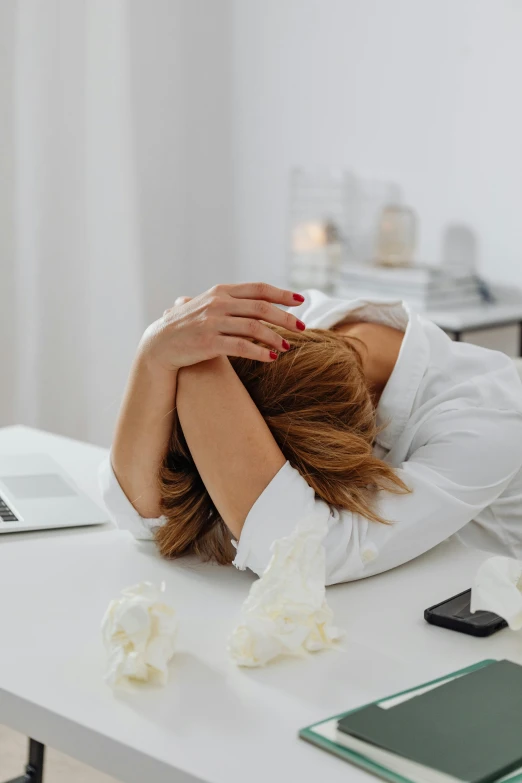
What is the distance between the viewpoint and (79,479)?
142cm

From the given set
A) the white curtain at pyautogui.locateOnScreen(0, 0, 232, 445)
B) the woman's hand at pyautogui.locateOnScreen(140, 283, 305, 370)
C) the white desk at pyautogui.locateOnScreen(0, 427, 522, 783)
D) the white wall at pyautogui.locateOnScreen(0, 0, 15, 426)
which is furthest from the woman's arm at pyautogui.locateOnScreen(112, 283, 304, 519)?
the white wall at pyautogui.locateOnScreen(0, 0, 15, 426)

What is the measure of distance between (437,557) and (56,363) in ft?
6.24

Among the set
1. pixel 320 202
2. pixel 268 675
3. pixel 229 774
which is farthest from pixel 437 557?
pixel 320 202

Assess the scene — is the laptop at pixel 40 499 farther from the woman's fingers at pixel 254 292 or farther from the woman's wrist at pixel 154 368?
the woman's fingers at pixel 254 292

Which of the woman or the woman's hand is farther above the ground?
the woman's hand

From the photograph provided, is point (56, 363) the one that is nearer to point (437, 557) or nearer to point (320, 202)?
point (320, 202)

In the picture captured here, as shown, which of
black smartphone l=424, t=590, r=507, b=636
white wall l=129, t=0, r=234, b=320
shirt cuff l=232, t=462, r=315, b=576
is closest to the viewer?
black smartphone l=424, t=590, r=507, b=636

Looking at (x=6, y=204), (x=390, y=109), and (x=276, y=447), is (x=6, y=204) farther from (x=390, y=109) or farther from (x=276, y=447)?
(x=276, y=447)

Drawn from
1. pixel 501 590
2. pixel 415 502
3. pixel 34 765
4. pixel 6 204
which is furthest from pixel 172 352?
pixel 6 204

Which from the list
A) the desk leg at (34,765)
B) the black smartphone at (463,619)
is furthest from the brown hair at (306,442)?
the desk leg at (34,765)

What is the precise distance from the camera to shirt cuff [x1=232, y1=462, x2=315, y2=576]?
40.4 inches

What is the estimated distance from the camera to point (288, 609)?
862 millimetres

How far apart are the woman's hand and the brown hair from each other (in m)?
→ 0.04

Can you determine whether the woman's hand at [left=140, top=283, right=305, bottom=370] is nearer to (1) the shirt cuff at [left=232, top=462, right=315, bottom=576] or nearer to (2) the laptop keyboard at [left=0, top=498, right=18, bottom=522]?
(1) the shirt cuff at [left=232, top=462, right=315, bottom=576]
